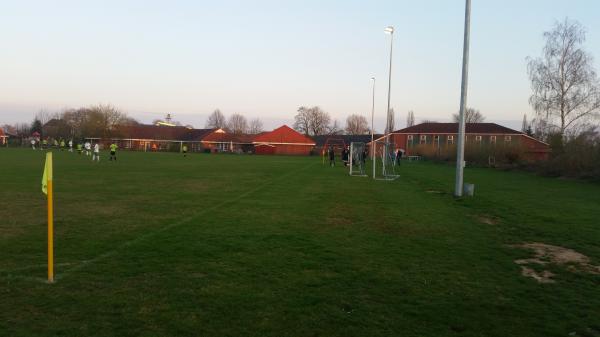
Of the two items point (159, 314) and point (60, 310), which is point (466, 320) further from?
point (60, 310)

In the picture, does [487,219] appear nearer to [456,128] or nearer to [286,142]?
[456,128]

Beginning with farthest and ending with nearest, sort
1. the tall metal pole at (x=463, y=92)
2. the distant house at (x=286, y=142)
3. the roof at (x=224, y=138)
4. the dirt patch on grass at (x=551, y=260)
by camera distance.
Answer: the roof at (x=224, y=138), the distant house at (x=286, y=142), the tall metal pole at (x=463, y=92), the dirt patch on grass at (x=551, y=260)

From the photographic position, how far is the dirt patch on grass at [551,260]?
6.61 metres

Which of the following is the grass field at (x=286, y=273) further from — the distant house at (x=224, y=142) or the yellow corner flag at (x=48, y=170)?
the distant house at (x=224, y=142)

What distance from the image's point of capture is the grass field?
178 inches

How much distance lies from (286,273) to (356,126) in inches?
4958

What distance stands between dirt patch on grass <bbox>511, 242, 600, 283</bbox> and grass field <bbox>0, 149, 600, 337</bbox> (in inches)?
5.9

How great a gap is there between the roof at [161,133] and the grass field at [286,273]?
8890cm

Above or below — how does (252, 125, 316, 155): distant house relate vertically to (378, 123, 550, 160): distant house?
below

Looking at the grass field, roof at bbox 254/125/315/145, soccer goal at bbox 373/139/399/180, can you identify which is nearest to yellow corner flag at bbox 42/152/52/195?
the grass field

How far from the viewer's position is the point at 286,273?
20.5 feet

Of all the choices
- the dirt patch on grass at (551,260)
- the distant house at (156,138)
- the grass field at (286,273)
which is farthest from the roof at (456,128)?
the dirt patch on grass at (551,260)

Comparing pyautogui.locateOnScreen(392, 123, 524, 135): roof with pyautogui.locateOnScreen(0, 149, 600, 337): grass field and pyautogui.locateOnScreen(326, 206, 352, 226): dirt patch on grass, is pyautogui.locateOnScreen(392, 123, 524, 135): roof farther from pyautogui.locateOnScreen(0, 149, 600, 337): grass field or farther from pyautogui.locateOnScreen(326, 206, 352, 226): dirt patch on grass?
pyautogui.locateOnScreen(326, 206, 352, 226): dirt patch on grass

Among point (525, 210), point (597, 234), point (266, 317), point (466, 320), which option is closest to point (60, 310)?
point (266, 317)
